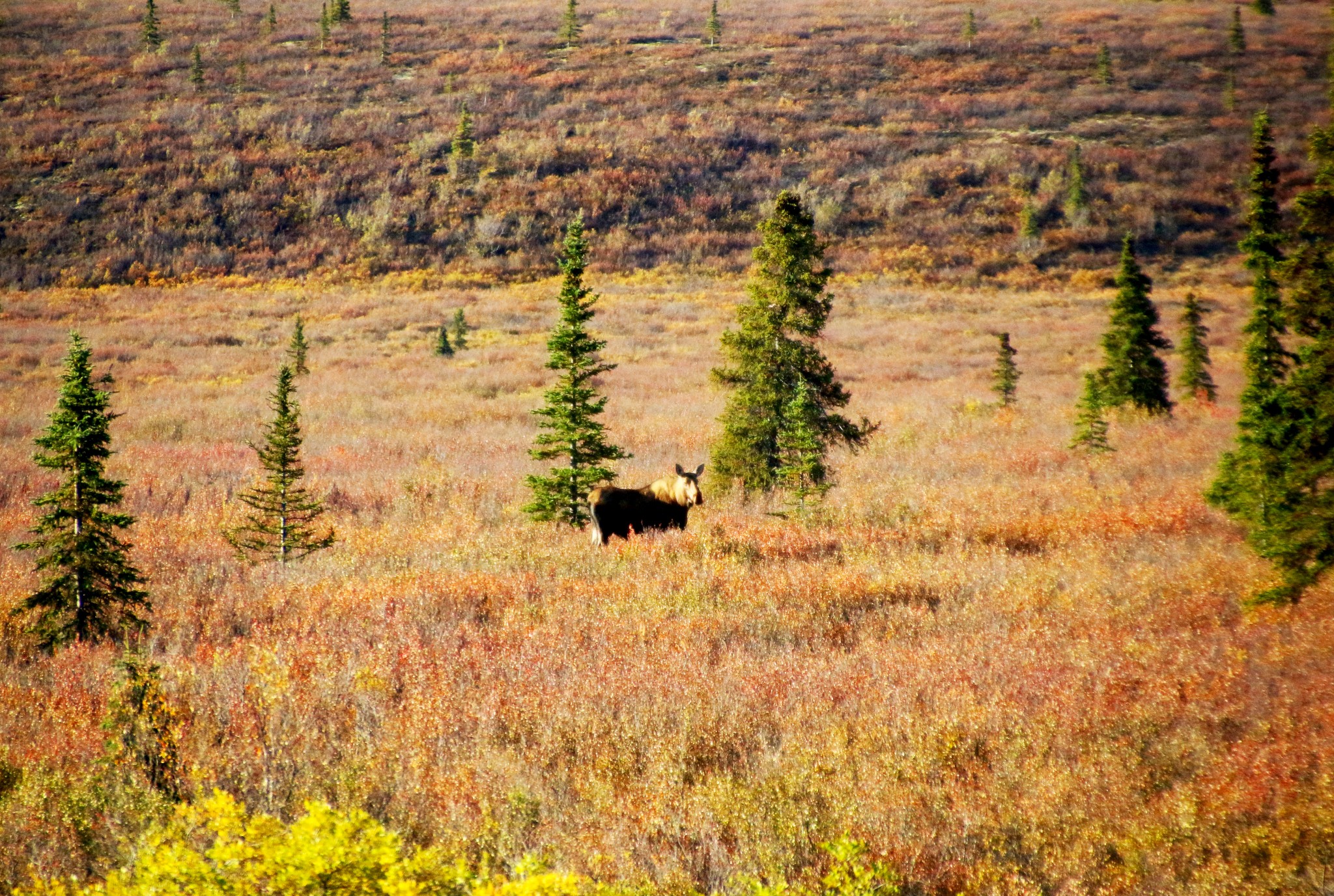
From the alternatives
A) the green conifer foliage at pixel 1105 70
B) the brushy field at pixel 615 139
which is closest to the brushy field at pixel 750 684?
the brushy field at pixel 615 139

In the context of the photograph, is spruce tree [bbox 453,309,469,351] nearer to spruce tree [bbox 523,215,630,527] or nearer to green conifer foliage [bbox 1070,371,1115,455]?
spruce tree [bbox 523,215,630,527]

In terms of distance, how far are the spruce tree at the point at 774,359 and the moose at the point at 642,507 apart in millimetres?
2356

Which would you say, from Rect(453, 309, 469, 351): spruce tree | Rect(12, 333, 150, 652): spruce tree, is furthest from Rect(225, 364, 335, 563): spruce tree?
Rect(453, 309, 469, 351): spruce tree

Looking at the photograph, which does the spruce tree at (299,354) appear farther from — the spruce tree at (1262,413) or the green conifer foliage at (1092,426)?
the spruce tree at (1262,413)

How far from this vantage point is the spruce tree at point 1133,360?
21.7m

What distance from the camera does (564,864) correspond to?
14.2ft

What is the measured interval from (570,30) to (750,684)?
294 ft

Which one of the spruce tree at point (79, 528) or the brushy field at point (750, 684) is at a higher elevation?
the spruce tree at point (79, 528)

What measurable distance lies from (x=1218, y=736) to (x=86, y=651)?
883 centimetres

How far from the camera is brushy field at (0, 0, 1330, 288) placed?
54.4 meters

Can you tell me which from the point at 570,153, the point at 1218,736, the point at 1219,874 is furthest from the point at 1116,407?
the point at 570,153

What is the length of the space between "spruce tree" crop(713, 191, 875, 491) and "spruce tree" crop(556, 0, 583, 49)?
260ft

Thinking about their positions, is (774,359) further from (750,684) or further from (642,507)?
(750,684)

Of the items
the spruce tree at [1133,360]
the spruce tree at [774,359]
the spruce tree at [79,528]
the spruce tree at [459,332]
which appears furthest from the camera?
the spruce tree at [459,332]
